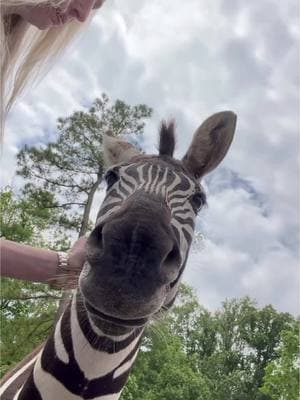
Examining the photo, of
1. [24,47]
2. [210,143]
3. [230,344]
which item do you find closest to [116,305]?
[24,47]

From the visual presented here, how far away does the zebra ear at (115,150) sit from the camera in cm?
338

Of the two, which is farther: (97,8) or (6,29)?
(97,8)

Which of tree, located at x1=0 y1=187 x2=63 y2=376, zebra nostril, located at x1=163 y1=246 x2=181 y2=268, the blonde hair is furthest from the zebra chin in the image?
tree, located at x1=0 y1=187 x2=63 y2=376

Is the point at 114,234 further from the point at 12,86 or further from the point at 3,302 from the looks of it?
the point at 3,302

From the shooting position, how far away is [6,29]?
6.41 feet

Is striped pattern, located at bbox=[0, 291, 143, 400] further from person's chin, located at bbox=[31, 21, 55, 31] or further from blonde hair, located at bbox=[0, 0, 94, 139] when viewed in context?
person's chin, located at bbox=[31, 21, 55, 31]

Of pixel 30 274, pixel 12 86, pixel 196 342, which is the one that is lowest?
pixel 30 274

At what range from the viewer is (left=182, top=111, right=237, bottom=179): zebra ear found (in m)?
3.17

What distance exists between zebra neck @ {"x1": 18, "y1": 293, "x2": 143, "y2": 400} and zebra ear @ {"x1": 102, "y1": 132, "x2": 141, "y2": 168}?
3.97 feet

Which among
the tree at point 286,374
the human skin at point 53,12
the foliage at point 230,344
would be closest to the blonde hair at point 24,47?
the human skin at point 53,12

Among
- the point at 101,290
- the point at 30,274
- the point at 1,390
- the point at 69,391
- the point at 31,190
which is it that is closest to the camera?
the point at 101,290

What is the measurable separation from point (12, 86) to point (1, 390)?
5.58 ft

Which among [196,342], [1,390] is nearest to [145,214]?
[1,390]

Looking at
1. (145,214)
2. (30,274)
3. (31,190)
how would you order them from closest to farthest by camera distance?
1. (145,214)
2. (30,274)
3. (31,190)
